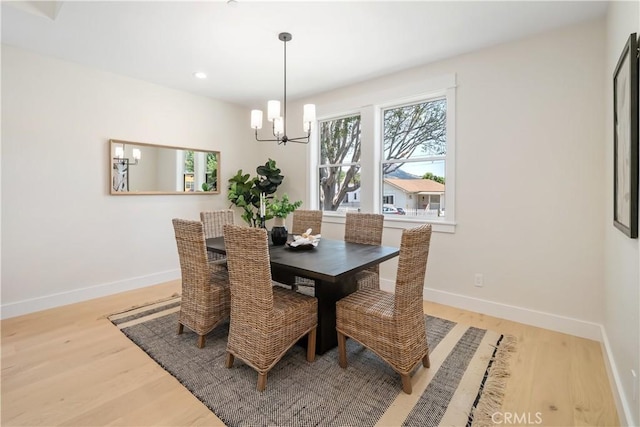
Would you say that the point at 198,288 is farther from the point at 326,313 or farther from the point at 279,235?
the point at 326,313

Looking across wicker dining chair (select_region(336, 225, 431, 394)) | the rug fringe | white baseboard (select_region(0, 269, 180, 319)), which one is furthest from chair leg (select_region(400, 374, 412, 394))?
white baseboard (select_region(0, 269, 180, 319))

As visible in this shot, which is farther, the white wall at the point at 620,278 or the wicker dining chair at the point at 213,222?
the wicker dining chair at the point at 213,222

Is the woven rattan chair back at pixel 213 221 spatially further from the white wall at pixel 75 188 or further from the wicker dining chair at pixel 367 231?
the wicker dining chair at pixel 367 231

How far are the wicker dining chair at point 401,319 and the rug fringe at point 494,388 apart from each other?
368 mm

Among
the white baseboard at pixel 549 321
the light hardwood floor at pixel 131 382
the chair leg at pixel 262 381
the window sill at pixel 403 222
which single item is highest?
the window sill at pixel 403 222

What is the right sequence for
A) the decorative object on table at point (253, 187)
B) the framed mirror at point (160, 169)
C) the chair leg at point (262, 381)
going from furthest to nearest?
the decorative object on table at point (253, 187) → the framed mirror at point (160, 169) → the chair leg at point (262, 381)

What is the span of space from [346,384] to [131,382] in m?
1.38

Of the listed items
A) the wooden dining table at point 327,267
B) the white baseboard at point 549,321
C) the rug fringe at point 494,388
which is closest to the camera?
the rug fringe at point 494,388

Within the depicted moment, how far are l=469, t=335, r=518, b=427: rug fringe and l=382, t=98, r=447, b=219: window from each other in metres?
1.55

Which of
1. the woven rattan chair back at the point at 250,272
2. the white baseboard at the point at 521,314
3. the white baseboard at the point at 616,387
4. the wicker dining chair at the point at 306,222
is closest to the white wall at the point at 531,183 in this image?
the white baseboard at the point at 521,314

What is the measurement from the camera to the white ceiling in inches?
92.8

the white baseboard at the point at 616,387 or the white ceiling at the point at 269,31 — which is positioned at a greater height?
the white ceiling at the point at 269,31

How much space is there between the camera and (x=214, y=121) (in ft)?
15.4

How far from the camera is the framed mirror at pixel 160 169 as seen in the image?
12.3ft
